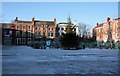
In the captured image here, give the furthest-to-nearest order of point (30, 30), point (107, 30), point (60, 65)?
1. point (30, 30)
2. point (107, 30)
3. point (60, 65)

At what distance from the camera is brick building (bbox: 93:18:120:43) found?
3875 inches

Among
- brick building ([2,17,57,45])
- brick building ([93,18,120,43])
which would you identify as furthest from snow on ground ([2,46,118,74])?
brick building ([2,17,57,45])

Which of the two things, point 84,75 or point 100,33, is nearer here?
point 84,75

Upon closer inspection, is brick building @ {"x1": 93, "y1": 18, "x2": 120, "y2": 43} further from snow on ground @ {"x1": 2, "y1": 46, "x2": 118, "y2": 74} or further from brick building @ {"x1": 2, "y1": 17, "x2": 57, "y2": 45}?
snow on ground @ {"x1": 2, "y1": 46, "x2": 118, "y2": 74}

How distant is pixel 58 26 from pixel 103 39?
2036cm

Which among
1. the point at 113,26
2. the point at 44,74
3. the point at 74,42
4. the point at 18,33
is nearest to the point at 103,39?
the point at 113,26

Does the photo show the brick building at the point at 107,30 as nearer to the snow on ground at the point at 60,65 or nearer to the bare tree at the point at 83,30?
the bare tree at the point at 83,30

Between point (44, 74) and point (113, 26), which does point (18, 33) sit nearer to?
point (113, 26)

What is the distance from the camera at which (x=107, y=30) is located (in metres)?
109

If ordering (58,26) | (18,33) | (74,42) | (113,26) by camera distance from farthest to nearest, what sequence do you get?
(58,26) < (18,33) < (113,26) < (74,42)

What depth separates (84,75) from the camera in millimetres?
12117

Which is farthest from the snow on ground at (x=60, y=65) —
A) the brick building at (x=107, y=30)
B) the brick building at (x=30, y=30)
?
the brick building at (x=30, y=30)

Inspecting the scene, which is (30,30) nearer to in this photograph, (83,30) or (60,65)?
(83,30)

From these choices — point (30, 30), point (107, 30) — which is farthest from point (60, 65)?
point (30, 30)
